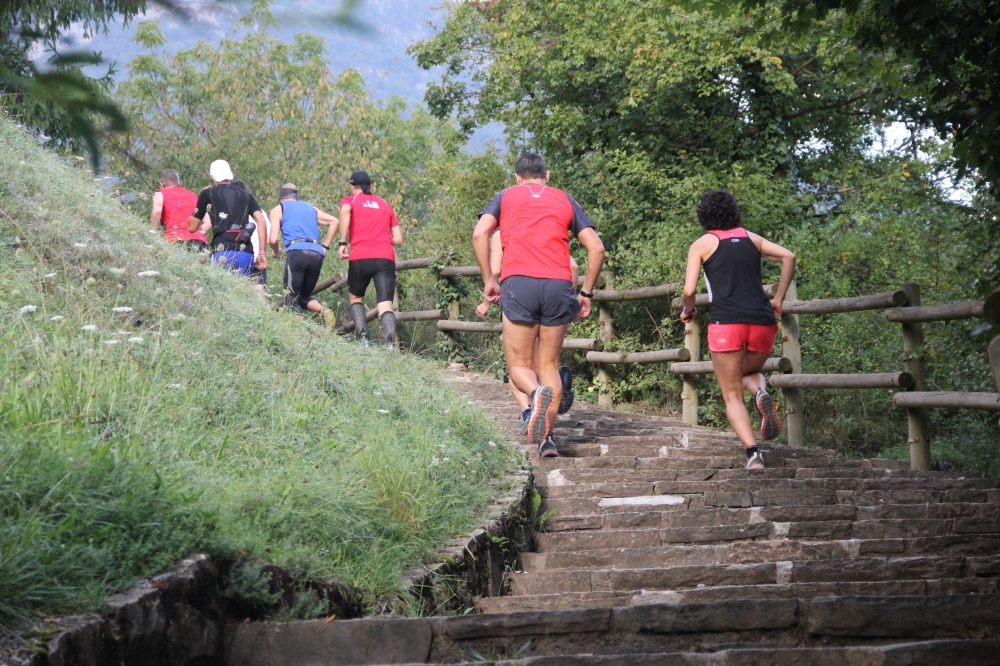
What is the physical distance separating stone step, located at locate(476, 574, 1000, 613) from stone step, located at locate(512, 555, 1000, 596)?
0.52 feet

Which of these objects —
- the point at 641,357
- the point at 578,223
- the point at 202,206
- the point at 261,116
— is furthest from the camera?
the point at 261,116

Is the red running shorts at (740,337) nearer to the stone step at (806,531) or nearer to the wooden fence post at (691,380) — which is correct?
the stone step at (806,531)

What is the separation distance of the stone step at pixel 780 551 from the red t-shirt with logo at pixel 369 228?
559 cm

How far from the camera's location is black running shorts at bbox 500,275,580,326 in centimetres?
709

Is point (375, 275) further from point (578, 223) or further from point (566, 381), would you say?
point (578, 223)

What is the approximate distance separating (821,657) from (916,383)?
190 inches

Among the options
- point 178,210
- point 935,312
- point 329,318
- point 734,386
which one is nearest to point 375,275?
point 329,318

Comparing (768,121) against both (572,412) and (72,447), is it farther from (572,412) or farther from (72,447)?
(72,447)

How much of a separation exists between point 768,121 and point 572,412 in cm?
559

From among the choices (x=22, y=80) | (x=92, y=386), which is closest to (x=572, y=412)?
(x=92, y=386)

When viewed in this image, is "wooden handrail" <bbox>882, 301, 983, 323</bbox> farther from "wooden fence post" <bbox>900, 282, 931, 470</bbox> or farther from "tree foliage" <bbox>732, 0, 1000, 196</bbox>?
"tree foliage" <bbox>732, 0, 1000, 196</bbox>

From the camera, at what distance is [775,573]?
5.05 metres

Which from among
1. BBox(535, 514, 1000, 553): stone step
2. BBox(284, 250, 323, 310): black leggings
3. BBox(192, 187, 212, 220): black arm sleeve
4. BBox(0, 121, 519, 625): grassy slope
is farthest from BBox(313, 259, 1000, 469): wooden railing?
BBox(192, 187, 212, 220): black arm sleeve

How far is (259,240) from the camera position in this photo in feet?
35.3
